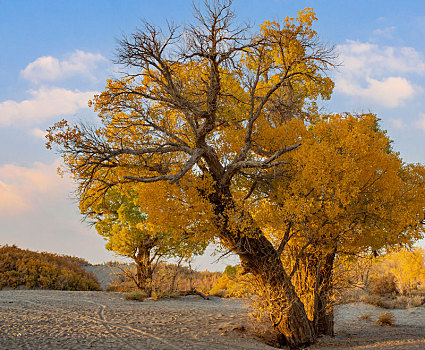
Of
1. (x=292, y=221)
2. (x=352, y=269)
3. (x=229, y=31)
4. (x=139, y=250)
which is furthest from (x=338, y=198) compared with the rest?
(x=139, y=250)

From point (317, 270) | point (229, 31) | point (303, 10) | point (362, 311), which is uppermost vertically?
point (303, 10)

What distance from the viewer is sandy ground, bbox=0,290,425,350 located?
8.06 metres

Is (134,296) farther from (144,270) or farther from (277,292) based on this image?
(277,292)

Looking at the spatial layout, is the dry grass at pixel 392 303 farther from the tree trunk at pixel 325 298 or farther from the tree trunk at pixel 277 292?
the tree trunk at pixel 277 292

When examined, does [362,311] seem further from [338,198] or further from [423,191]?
[338,198]

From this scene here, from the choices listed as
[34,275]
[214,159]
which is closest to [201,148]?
[214,159]

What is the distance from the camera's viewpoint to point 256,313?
409 inches

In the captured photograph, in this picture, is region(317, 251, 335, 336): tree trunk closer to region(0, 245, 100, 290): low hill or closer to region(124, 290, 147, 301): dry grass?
region(124, 290, 147, 301): dry grass

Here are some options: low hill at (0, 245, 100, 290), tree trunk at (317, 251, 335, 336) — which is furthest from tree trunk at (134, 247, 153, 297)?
tree trunk at (317, 251, 335, 336)

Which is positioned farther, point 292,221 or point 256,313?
point 256,313

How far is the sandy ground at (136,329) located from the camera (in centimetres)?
806

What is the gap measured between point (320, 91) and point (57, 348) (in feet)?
38.0

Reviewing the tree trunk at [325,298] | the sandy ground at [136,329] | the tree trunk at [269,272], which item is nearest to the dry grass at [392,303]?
the sandy ground at [136,329]

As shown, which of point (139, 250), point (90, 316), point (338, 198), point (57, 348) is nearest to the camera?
point (57, 348)
